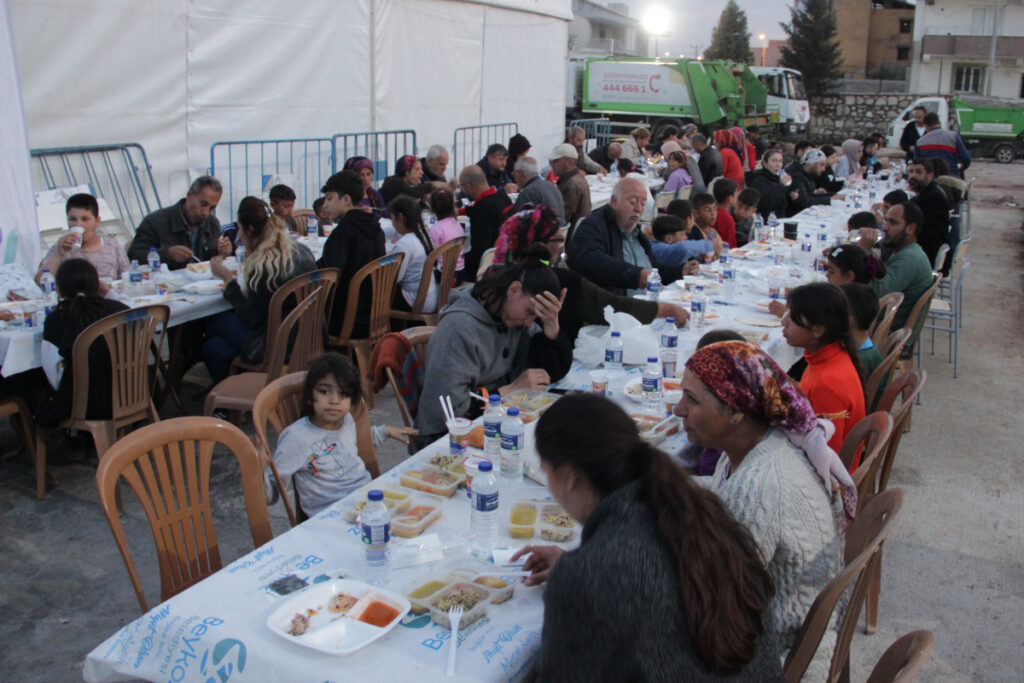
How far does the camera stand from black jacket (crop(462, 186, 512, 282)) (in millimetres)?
8414

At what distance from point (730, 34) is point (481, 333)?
211 feet

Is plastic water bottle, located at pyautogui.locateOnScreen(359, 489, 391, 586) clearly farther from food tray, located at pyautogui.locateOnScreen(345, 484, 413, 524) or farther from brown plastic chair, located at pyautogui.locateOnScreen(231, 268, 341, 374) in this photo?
brown plastic chair, located at pyautogui.locateOnScreen(231, 268, 341, 374)

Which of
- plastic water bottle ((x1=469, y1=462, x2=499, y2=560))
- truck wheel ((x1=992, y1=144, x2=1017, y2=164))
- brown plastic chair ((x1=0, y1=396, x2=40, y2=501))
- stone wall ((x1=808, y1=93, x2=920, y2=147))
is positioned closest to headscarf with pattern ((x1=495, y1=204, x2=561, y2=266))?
→ plastic water bottle ((x1=469, y1=462, x2=499, y2=560))

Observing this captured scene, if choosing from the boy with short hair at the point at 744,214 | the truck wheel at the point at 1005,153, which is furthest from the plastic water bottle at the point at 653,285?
the truck wheel at the point at 1005,153

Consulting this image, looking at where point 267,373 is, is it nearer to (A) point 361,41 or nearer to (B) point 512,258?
(B) point 512,258

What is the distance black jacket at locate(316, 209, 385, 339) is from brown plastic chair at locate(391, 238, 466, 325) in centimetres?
49

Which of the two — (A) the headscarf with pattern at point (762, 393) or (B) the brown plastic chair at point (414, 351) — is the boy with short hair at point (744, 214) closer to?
(B) the brown plastic chair at point (414, 351)

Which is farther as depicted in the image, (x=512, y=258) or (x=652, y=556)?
(x=512, y=258)

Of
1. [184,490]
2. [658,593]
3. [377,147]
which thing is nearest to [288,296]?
[184,490]

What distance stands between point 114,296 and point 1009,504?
19.3ft

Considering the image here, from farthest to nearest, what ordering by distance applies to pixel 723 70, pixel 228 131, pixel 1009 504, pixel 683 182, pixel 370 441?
pixel 723 70
pixel 683 182
pixel 228 131
pixel 1009 504
pixel 370 441

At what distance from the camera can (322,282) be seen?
553 centimetres

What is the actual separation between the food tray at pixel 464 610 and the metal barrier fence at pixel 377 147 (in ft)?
32.3

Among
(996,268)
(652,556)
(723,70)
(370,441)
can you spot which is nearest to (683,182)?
(996,268)
